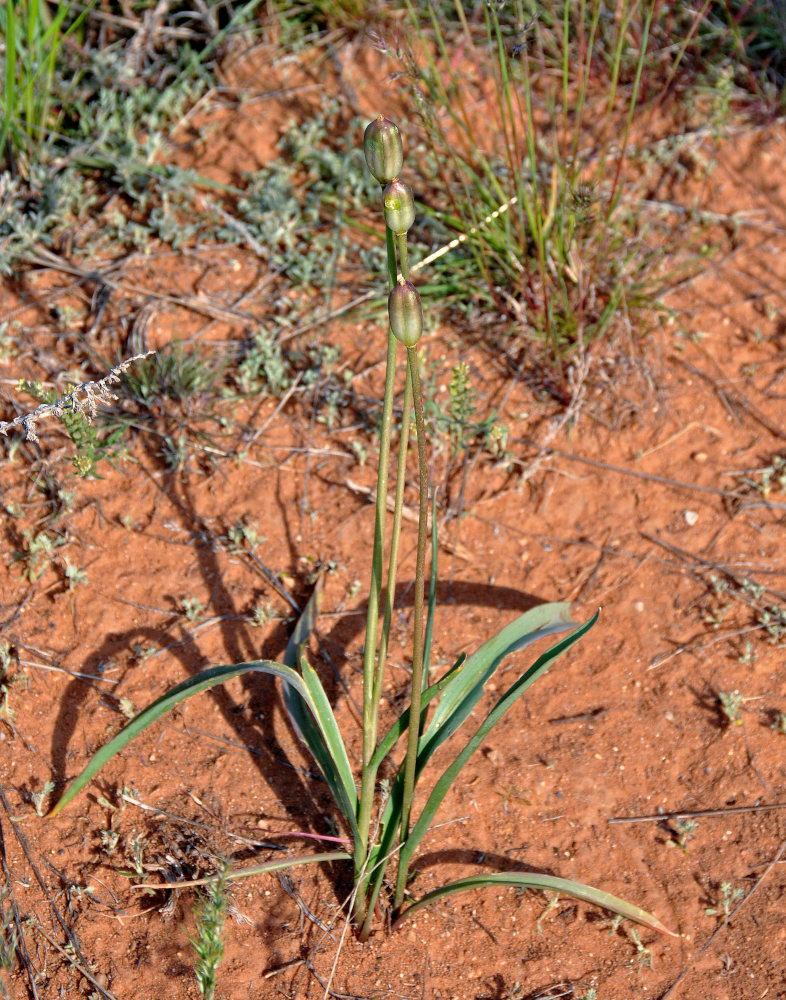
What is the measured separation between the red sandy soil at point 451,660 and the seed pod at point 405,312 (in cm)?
122

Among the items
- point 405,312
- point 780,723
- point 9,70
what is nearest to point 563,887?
point 780,723

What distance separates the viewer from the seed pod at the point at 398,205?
4.13 ft

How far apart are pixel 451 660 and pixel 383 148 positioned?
4.49 feet

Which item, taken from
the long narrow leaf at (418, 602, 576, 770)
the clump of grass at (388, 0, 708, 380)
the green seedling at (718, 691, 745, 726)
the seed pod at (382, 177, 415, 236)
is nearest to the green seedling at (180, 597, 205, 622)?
the long narrow leaf at (418, 602, 576, 770)

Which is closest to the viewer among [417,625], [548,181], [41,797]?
[417,625]

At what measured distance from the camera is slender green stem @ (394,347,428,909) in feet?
4.36

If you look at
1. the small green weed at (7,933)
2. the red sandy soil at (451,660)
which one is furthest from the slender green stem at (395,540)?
the small green weed at (7,933)

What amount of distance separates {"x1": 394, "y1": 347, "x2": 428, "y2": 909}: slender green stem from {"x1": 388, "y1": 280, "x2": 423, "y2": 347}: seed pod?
0.11 feet

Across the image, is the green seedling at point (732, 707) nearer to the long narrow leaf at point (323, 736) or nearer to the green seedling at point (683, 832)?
the green seedling at point (683, 832)

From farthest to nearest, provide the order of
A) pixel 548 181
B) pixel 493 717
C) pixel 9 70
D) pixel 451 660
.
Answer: pixel 548 181 < pixel 9 70 < pixel 451 660 < pixel 493 717

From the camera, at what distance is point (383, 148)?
1.30 meters

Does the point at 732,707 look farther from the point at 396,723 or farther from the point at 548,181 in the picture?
the point at 548,181

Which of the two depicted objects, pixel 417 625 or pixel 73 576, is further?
pixel 73 576

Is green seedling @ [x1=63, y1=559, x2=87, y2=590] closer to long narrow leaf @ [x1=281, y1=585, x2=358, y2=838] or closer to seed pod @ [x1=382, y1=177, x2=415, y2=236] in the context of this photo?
long narrow leaf @ [x1=281, y1=585, x2=358, y2=838]
